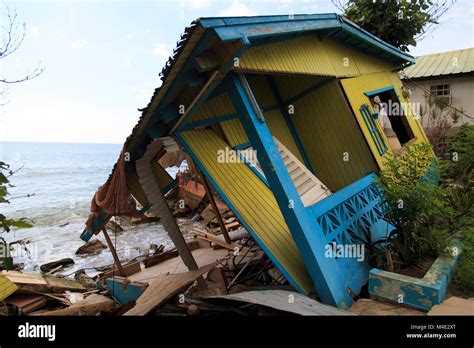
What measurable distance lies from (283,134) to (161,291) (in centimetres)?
456

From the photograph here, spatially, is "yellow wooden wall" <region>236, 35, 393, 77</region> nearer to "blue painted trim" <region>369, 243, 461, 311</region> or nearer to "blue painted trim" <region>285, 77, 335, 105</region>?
"blue painted trim" <region>285, 77, 335, 105</region>

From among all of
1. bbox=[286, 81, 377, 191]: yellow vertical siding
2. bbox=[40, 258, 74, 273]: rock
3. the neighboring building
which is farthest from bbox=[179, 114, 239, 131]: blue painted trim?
the neighboring building

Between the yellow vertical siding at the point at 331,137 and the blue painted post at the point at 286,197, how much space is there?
11.3ft

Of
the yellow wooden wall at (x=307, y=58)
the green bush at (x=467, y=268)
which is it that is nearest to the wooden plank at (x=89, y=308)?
the yellow wooden wall at (x=307, y=58)

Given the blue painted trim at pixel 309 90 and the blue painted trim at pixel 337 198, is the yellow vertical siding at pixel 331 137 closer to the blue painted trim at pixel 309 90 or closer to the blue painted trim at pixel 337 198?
the blue painted trim at pixel 309 90

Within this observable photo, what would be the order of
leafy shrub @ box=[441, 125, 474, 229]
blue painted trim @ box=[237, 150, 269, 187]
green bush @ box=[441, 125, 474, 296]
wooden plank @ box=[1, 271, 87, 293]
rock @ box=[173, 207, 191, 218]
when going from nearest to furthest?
1. green bush @ box=[441, 125, 474, 296]
2. blue painted trim @ box=[237, 150, 269, 187]
3. leafy shrub @ box=[441, 125, 474, 229]
4. wooden plank @ box=[1, 271, 87, 293]
5. rock @ box=[173, 207, 191, 218]

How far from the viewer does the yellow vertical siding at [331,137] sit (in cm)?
709

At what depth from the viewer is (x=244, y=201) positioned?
5.29 metres

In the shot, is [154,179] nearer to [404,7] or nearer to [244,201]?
[244,201]

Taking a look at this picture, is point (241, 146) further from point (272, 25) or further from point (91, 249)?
point (91, 249)

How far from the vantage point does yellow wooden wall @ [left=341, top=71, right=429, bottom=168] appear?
7123 millimetres

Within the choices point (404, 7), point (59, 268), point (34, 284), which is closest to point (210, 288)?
point (34, 284)

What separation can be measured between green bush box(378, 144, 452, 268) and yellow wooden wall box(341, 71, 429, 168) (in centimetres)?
82

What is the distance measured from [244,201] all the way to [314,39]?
3.81 meters
